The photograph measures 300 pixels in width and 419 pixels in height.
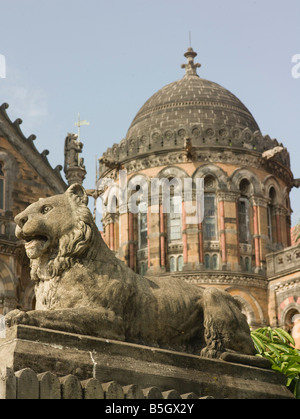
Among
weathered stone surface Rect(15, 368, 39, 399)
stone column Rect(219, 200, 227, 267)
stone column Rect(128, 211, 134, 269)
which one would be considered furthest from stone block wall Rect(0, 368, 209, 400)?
stone column Rect(128, 211, 134, 269)

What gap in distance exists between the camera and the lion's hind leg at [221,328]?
12066 millimetres

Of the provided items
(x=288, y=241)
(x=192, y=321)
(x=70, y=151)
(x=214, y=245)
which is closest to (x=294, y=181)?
(x=288, y=241)

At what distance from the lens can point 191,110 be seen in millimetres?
45031

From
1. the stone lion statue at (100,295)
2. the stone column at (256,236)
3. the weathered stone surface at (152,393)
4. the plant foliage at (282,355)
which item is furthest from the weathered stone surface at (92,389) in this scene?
the stone column at (256,236)

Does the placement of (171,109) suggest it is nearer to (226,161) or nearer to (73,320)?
(226,161)

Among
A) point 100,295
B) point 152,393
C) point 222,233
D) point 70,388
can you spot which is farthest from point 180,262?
point 70,388

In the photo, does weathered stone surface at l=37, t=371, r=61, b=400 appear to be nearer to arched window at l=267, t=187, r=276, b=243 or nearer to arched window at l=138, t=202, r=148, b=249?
arched window at l=138, t=202, r=148, b=249

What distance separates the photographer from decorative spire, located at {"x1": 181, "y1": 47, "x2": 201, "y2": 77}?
48.9 metres

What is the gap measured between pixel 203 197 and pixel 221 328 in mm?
31250

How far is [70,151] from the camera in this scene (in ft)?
102

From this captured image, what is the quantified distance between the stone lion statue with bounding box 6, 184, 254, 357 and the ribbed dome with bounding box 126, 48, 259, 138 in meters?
32.1

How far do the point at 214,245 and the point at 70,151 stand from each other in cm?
1330

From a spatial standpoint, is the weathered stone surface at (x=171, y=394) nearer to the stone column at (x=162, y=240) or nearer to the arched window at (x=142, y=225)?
the stone column at (x=162, y=240)

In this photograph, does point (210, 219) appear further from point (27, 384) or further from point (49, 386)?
point (27, 384)
